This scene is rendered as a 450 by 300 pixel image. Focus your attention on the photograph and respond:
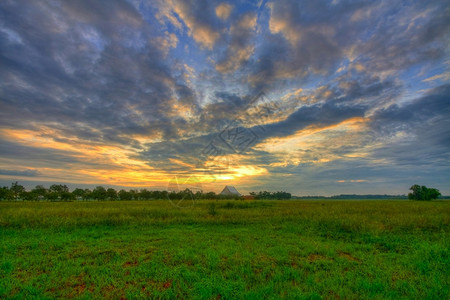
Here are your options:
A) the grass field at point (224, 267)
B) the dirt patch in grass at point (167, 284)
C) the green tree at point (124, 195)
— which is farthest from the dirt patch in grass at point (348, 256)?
the green tree at point (124, 195)

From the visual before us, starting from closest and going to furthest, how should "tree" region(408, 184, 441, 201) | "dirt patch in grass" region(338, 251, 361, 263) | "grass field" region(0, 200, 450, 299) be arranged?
"grass field" region(0, 200, 450, 299) → "dirt patch in grass" region(338, 251, 361, 263) → "tree" region(408, 184, 441, 201)

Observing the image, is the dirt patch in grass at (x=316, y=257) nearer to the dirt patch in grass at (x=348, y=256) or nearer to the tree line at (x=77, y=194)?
the dirt patch in grass at (x=348, y=256)

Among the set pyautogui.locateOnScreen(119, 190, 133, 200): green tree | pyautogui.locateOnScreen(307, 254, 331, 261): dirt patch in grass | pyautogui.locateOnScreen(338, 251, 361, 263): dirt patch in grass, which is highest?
pyautogui.locateOnScreen(307, 254, 331, 261): dirt patch in grass

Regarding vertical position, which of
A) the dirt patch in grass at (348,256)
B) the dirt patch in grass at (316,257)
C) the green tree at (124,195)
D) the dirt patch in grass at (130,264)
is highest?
the dirt patch in grass at (316,257)

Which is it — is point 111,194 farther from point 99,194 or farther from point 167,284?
point 167,284

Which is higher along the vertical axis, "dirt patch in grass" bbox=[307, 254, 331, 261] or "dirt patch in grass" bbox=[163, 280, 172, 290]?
"dirt patch in grass" bbox=[307, 254, 331, 261]

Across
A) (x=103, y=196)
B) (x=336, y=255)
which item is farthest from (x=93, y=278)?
(x=103, y=196)

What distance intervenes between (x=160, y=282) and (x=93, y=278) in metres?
2.07

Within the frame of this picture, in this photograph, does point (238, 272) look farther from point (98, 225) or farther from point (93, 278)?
point (98, 225)

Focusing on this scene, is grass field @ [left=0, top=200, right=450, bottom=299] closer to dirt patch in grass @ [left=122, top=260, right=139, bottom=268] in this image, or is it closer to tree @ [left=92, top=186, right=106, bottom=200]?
dirt patch in grass @ [left=122, top=260, right=139, bottom=268]

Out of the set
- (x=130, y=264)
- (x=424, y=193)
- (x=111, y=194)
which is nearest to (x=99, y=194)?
(x=111, y=194)

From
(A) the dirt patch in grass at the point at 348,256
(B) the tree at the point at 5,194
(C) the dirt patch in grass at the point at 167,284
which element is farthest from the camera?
(B) the tree at the point at 5,194

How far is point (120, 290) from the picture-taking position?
17.0ft

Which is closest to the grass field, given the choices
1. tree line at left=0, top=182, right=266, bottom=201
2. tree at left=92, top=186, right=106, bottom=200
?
tree line at left=0, top=182, right=266, bottom=201
